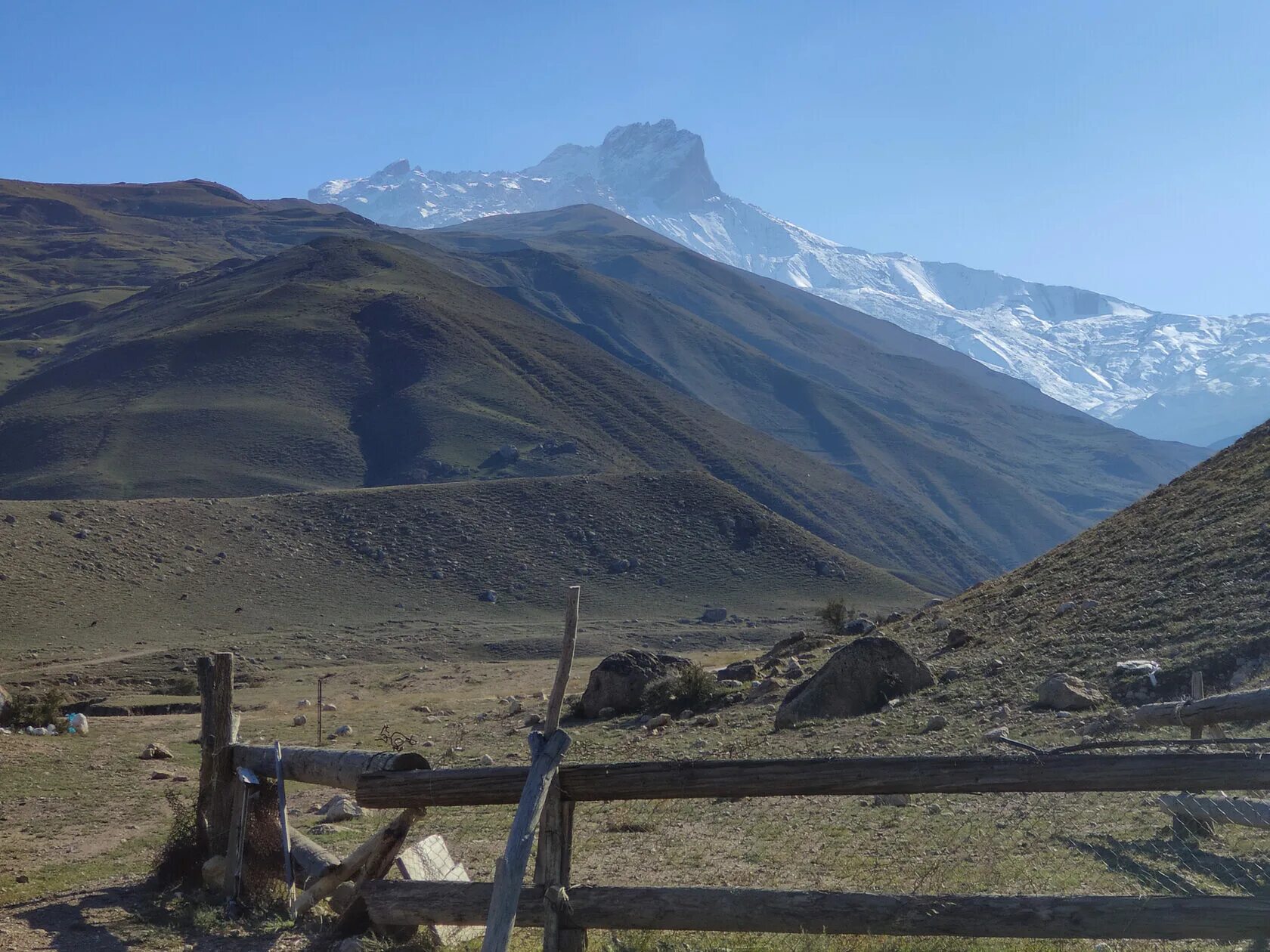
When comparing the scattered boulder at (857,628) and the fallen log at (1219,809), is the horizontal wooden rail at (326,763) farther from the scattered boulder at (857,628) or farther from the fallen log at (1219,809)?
the scattered boulder at (857,628)

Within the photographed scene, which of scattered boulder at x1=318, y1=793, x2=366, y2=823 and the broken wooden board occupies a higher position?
the broken wooden board

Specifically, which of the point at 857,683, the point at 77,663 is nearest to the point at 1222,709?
the point at 857,683

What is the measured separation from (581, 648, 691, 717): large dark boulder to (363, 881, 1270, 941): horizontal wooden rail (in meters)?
17.4

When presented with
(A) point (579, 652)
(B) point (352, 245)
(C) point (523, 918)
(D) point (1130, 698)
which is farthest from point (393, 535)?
(B) point (352, 245)

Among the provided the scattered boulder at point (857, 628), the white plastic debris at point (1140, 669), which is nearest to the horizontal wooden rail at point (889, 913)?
the white plastic debris at point (1140, 669)

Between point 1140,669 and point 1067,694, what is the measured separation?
1.36 m

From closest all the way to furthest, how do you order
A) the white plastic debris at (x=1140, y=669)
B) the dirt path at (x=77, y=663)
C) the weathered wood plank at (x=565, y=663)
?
the weathered wood plank at (x=565, y=663)
the white plastic debris at (x=1140, y=669)
the dirt path at (x=77, y=663)

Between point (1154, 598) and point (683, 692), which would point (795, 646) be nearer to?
point (683, 692)

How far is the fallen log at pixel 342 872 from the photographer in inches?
318

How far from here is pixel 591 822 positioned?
1215cm

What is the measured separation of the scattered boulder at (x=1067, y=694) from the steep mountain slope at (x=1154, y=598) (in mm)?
438

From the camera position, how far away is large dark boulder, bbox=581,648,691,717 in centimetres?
2442

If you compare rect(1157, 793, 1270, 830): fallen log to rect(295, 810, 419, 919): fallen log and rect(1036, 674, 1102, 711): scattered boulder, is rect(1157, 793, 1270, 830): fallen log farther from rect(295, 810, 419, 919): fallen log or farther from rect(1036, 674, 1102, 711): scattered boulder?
rect(1036, 674, 1102, 711): scattered boulder

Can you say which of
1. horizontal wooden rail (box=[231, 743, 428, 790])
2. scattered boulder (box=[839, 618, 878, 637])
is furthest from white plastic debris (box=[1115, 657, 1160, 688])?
scattered boulder (box=[839, 618, 878, 637])
